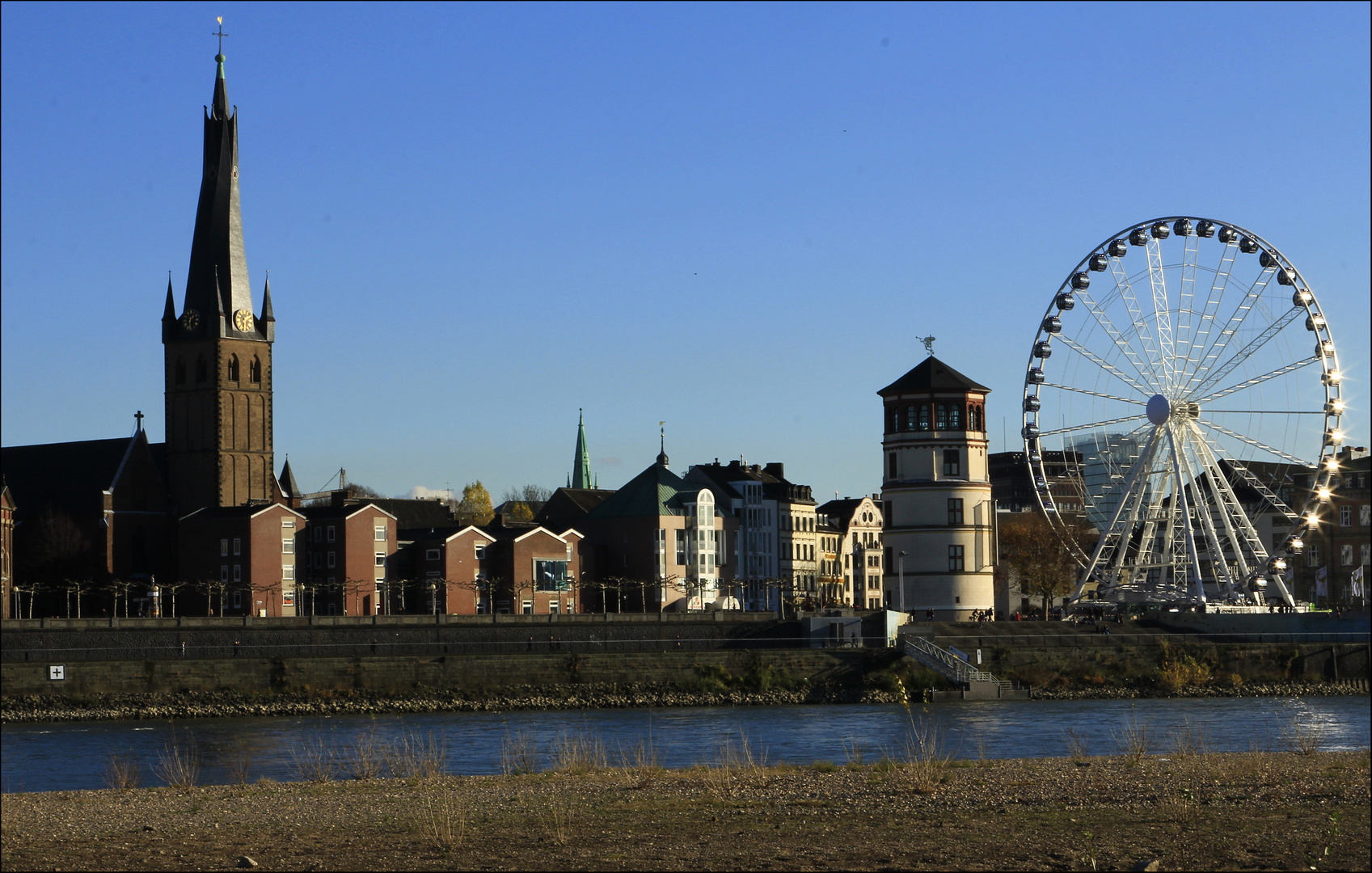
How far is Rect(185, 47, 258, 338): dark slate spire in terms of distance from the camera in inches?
4934

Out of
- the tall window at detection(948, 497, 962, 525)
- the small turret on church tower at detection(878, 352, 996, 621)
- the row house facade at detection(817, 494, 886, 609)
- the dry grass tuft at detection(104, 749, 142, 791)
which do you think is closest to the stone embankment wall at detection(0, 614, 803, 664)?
the small turret on church tower at detection(878, 352, 996, 621)

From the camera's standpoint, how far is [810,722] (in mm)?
62469

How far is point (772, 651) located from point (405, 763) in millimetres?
42813

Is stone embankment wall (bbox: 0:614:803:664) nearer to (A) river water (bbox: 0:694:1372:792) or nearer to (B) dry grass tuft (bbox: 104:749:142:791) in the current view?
(A) river water (bbox: 0:694:1372:792)

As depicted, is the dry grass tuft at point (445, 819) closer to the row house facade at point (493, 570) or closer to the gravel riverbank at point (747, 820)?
the gravel riverbank at point (747, 820)

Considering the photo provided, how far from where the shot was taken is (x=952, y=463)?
9731 cm

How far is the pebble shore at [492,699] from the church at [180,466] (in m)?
38.6

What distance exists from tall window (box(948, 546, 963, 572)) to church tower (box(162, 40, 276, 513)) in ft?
171

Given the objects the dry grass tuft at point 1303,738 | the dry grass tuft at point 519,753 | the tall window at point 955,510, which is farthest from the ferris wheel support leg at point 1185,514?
the dry grass tuft at point 519,753

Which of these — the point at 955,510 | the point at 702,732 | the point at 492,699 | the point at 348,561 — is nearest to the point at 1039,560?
Result: the point at 955,510

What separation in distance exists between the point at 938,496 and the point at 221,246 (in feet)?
190

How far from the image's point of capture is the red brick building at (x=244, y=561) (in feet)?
353

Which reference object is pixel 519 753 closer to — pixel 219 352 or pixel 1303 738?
pixel 1303 738

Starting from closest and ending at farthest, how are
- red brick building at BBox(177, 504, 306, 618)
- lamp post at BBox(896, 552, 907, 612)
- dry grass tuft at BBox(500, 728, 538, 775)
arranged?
dry grass tuft at BBox(500, 728, 538, 775), lamp post at BBox(896, 552, 907, 612), red brick building at BBox(177, 504, 306, 618)
